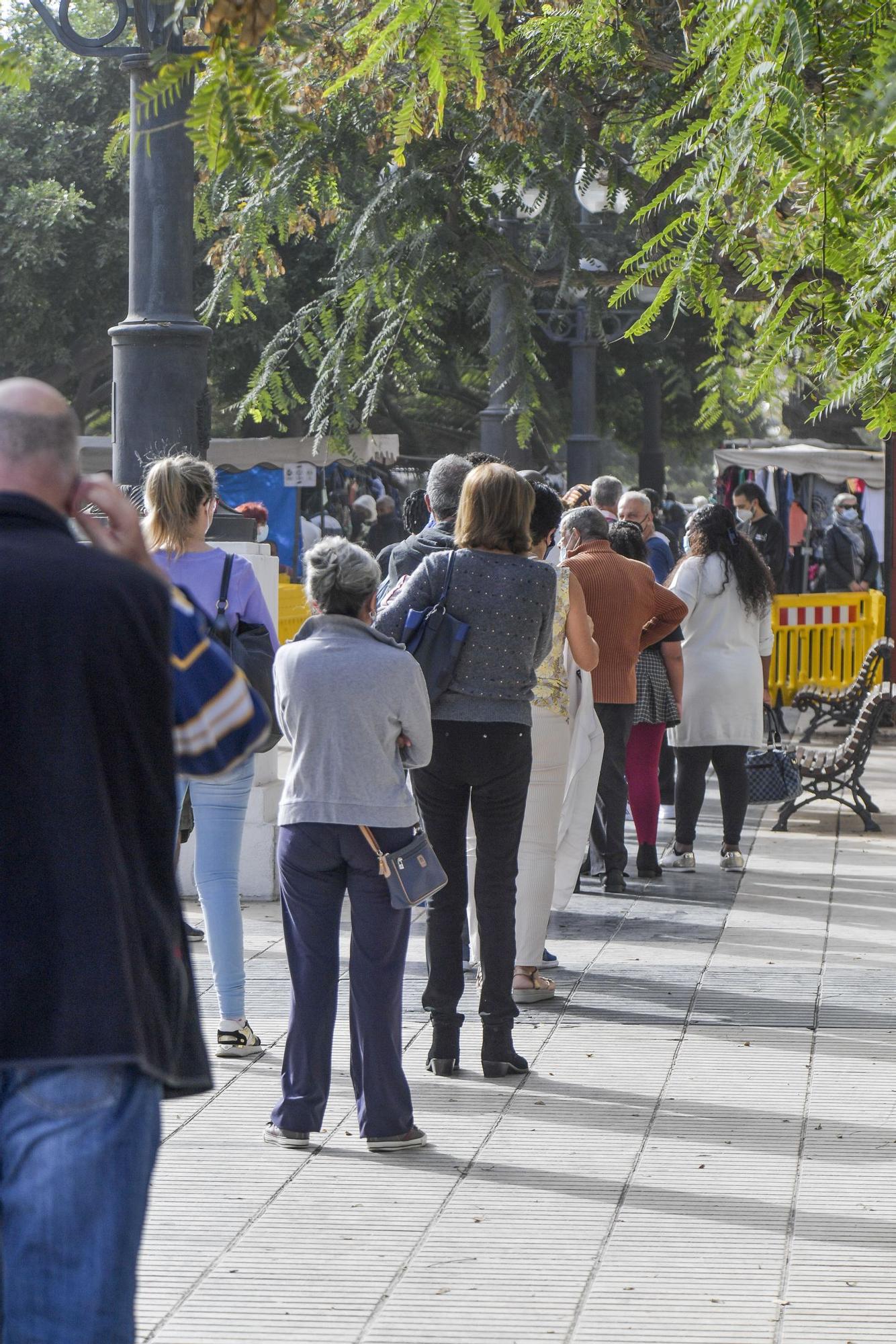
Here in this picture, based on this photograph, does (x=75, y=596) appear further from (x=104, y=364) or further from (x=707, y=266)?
(x=104, y=364)

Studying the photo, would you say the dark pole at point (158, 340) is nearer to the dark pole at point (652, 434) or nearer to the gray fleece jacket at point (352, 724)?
the gray fleece jacket at point (352, 724)

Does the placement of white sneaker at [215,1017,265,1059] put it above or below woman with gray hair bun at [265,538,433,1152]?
below

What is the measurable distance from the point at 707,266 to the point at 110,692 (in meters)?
2.65

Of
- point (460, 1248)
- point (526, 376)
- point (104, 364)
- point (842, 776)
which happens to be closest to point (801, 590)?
point (842, 776)

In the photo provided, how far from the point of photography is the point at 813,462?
20.0 m

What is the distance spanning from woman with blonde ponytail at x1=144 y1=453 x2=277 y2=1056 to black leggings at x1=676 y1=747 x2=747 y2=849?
3899 millimetres

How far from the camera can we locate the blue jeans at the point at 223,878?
5656 millimetres

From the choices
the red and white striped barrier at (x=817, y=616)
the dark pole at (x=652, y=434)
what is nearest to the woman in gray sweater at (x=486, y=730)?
the red and white striped barrier at (x=817, y=616)

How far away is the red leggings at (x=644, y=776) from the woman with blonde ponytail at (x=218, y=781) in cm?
354

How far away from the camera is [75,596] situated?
2.33 metres

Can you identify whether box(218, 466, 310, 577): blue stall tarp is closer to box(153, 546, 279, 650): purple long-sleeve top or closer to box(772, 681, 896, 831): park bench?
box(772, 681, 896, 831): park bench

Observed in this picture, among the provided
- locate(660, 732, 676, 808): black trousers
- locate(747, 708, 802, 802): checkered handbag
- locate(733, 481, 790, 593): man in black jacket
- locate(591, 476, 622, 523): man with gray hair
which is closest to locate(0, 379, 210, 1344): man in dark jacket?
locate(591, 476, 622, 523): man with gray hair

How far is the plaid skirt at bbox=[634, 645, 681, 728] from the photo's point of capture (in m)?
8.91

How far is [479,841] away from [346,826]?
879mm
